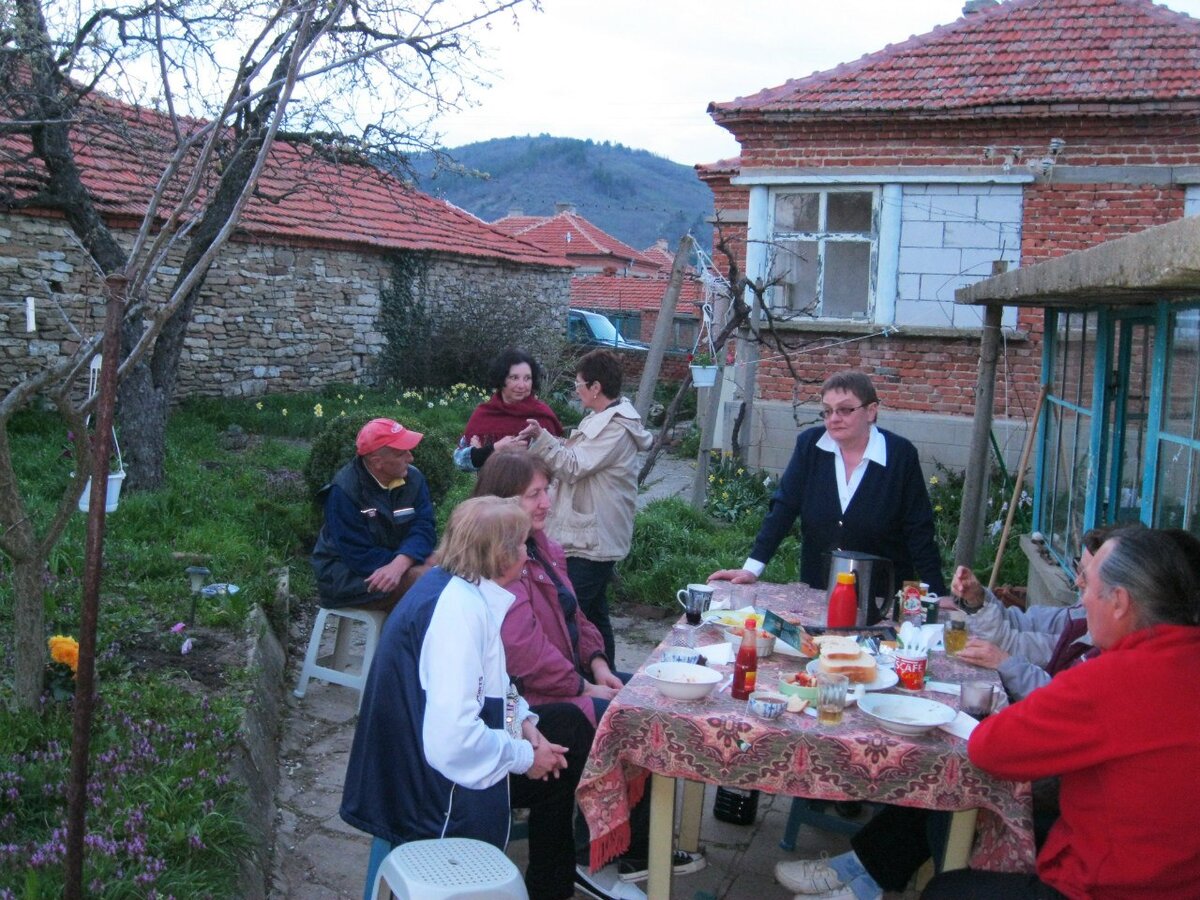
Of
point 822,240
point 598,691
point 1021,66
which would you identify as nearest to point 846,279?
point 822,240

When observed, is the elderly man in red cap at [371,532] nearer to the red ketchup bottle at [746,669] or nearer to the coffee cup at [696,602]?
the coffee cup at [696,602]

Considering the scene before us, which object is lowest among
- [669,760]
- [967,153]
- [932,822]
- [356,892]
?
[356,892]

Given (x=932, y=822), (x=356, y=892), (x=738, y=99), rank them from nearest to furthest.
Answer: (x=932, y=822) → (x=356, y=892) → (x=738, y=99)

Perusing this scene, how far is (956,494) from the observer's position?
10453 millimetres

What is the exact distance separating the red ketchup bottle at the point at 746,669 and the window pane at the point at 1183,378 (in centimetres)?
205

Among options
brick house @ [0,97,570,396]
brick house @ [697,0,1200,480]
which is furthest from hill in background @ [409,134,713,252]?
brick house @ [697,0,1200,480]

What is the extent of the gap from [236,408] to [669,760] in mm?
10998

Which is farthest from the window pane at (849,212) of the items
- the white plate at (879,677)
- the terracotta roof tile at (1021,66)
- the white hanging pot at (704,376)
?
the white plate at (879,677)

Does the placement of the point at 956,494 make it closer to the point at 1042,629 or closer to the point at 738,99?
the point at 738,99

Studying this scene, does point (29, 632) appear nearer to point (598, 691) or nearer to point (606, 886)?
point (598, 691)

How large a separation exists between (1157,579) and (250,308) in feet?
43.3

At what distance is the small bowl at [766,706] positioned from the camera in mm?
3131

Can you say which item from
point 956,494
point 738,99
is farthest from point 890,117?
point 956,494

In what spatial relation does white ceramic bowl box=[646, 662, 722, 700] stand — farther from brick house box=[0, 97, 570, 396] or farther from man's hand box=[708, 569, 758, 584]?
brick house box=[0, 97, 570, 396]
